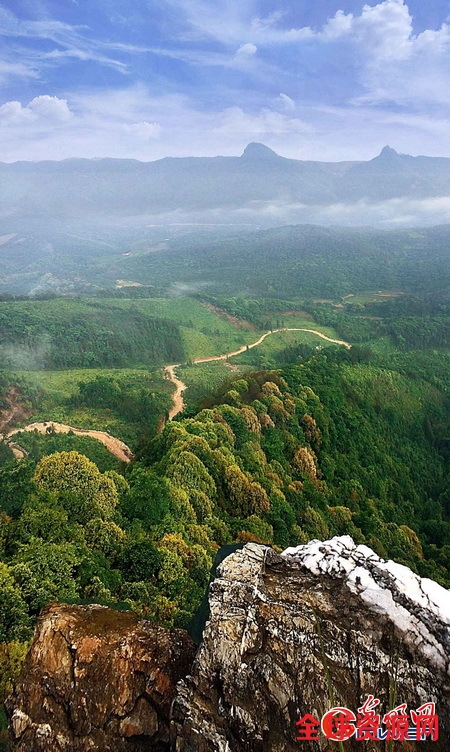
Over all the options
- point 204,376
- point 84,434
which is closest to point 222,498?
point 84,434

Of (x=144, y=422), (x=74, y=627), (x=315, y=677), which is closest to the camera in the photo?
(x=315, y=677)

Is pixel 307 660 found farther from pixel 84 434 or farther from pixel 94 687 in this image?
pixel 84 434

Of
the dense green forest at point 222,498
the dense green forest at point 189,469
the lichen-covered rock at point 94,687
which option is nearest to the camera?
the lichen-covered rock at point 94,687

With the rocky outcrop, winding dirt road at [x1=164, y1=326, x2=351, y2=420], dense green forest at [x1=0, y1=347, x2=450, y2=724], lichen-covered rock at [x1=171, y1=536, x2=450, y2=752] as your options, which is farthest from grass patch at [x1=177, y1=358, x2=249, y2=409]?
the rocky outcrop

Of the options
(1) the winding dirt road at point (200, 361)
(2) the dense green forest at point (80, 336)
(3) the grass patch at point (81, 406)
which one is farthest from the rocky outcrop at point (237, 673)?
(2) the dense green forest at point (80, 336)

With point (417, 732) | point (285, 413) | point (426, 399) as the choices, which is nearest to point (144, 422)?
point (285, 413)

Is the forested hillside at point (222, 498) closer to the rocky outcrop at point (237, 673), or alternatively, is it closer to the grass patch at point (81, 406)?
the rocky outcrop at point (237, 673)

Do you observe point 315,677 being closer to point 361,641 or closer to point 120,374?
point 361,641

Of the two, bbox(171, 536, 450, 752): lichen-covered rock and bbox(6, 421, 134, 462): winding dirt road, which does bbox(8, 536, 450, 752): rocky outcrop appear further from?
bbox(6, 421, 134, 462): winding dirt road
